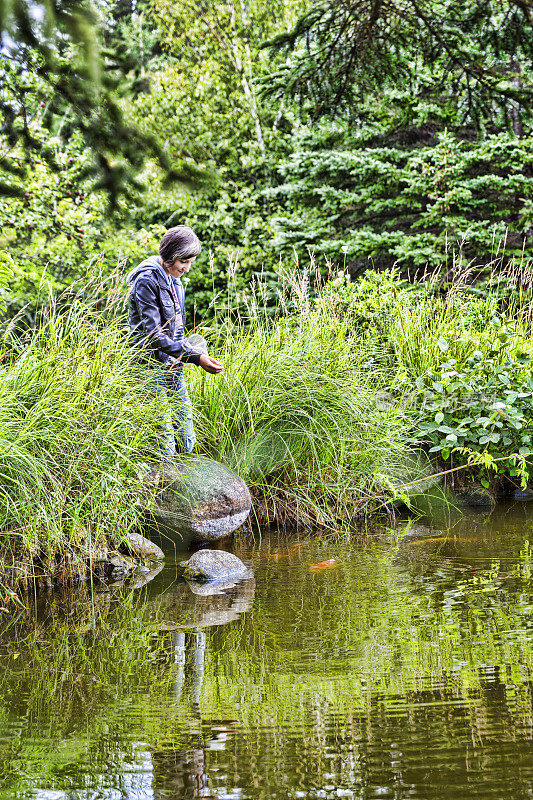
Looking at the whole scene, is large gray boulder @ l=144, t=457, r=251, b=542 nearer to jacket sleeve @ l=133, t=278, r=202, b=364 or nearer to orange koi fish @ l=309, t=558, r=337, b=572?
jacket sleeve @ l=133, t=278, r=202, b=364

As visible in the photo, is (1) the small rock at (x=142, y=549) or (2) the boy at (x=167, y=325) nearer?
(1) the small rock at (x=142, y=549)

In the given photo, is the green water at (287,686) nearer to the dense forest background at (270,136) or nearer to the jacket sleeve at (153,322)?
the jacket sleeve at (153,322)

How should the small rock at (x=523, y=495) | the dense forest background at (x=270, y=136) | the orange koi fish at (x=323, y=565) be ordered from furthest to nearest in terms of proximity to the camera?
1. the small rock at (x=523, y=495)
2. the orange koi fish at (x=323, y=565)
3. the dense forest background at (x=270, y=136)

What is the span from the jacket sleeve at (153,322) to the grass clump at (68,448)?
0.67 feet

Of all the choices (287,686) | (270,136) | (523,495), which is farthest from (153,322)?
(270,136)

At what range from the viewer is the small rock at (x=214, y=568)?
3713mm

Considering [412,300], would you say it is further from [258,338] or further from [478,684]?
[478,684]

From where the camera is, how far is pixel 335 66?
4.62 meters

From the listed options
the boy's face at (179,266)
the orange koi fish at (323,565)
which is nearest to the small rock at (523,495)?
the orange koi fish at (323,565)

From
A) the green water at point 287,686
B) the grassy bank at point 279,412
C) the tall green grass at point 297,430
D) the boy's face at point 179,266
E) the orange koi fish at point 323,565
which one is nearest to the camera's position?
the green water at point 287,686

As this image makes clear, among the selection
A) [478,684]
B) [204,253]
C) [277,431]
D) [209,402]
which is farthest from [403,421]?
[204,253]

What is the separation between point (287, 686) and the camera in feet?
7.52

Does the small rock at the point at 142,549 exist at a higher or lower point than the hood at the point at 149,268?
lower

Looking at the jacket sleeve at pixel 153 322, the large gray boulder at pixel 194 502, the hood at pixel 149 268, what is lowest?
the large gray boulder at pixel 194 502
